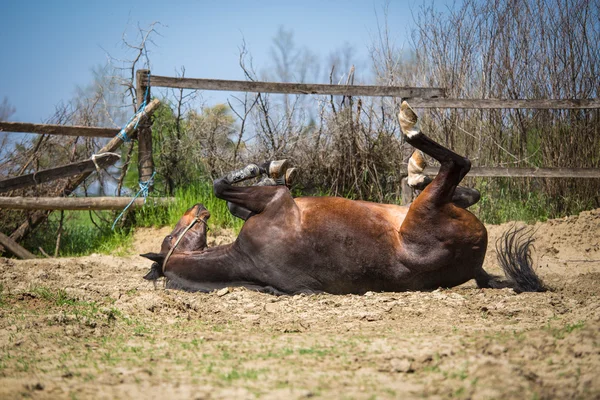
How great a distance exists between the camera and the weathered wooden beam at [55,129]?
8500 mm

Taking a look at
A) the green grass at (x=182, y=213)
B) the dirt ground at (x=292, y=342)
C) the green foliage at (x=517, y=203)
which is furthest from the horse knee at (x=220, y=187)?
the green foliage at (x=517, y=203)

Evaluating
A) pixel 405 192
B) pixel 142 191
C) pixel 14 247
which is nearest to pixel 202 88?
pixel 142 191

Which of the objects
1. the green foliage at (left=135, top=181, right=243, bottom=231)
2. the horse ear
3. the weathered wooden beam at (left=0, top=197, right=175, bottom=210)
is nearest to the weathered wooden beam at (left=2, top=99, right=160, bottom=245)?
the weathered wooden beam at (left=0, top=197, right=175, bottom=210)

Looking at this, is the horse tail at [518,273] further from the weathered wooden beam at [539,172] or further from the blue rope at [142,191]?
the blue rope at [142,191]

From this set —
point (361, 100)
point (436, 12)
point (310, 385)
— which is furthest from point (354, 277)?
point (436, 12)

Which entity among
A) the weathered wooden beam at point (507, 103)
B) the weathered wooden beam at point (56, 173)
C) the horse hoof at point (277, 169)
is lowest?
the weathered wooden beam at point (56, 173)

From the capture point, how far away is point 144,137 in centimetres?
905

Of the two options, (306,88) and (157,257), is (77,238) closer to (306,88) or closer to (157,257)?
(306,88)

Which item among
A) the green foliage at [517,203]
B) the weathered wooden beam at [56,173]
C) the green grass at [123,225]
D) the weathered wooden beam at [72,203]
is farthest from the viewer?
the green foliage at [517,203]

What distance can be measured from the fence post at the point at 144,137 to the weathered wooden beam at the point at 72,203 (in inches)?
16.8

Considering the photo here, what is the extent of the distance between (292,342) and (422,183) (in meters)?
2.27

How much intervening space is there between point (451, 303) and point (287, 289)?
4.50ft

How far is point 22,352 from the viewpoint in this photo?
11.0ft

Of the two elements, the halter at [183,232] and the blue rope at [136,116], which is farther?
the blue rope at [136,116]
